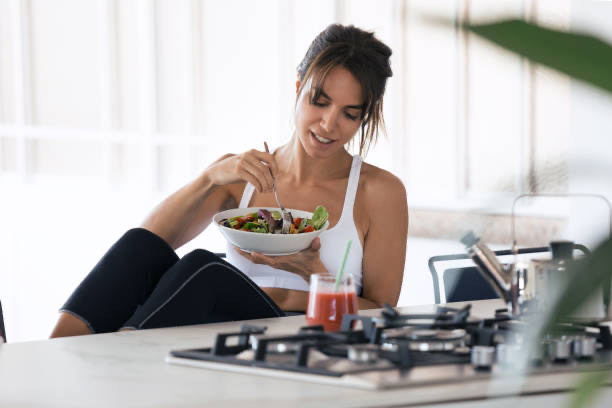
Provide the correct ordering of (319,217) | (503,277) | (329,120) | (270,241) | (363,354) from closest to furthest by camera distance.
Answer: (363,354) → (503,277) → (270,241) → (319,217) → (329,120)

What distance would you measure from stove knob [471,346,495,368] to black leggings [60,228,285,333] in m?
0.60

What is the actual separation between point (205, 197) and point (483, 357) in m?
1.28

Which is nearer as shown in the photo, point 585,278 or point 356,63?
point 585,278

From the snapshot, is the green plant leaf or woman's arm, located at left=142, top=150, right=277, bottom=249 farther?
woman's arm, located at left=142, top=150, right=277, bottom=249

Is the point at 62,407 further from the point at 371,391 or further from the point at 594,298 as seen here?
the point at 594,298

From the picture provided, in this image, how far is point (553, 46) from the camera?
0.68ft

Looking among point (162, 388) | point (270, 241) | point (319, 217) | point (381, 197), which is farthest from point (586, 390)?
point (381, 197)

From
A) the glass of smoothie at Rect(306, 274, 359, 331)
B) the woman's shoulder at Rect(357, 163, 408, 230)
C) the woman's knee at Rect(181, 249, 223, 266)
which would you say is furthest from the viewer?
the woman's shoulder at Rect(357, 163, 408, 230)

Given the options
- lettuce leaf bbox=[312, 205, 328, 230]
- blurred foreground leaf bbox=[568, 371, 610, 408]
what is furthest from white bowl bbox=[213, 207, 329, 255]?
blurred foreground leaf bbox=[568, 371, 610, 408]

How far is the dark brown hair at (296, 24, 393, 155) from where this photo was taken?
A: 2197mm

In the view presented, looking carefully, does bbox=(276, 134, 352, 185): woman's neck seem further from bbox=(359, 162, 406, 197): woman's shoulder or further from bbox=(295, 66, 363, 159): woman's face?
bbox=(295, 66, 363, 159): woman's face

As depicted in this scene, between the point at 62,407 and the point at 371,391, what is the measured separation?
39 cm

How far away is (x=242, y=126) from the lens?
5.89 m

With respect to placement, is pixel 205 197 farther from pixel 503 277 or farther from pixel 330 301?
pixel 503 277
